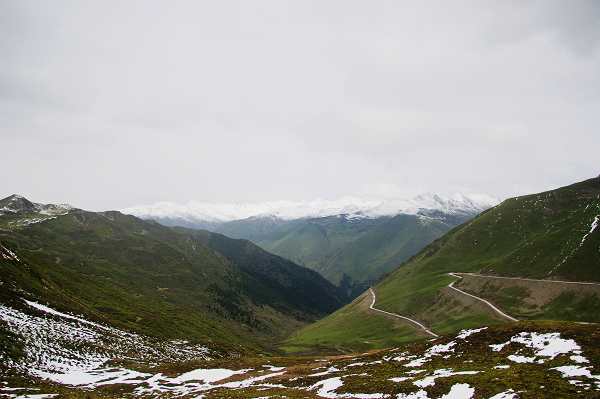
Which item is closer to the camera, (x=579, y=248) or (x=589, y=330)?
(x=589, y=330)

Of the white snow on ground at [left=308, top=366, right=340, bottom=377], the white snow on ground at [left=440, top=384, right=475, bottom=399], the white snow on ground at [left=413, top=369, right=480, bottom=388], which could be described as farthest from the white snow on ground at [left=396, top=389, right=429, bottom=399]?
the white snow on ground at [left=308, top=366, right=340, bottom=377]

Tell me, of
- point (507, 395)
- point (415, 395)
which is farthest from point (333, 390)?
point (507, 395)

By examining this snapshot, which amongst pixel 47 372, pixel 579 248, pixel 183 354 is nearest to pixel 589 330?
pixel 47 372

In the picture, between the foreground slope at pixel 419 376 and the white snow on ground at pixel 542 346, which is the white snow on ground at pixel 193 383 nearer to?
the foreground slope at pixel 419 376

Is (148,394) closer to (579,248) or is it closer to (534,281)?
(534,281)

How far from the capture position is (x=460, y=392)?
35.6 m

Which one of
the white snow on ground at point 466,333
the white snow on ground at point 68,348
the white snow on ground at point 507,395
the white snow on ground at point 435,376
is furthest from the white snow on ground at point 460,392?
the white snow on ground at point 68,348

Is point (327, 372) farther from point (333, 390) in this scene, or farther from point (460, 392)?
point (460, 392)

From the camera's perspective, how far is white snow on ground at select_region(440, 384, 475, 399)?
114 ft

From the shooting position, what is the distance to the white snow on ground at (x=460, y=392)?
34.7m

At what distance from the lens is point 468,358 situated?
48.7m

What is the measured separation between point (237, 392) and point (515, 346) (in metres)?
31.8

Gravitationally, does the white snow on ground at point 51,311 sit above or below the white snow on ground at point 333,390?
above

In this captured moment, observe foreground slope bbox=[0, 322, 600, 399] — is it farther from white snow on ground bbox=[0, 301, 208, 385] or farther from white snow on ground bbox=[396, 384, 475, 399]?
white snow on ground bbox=[0, 301, 208, 385]
